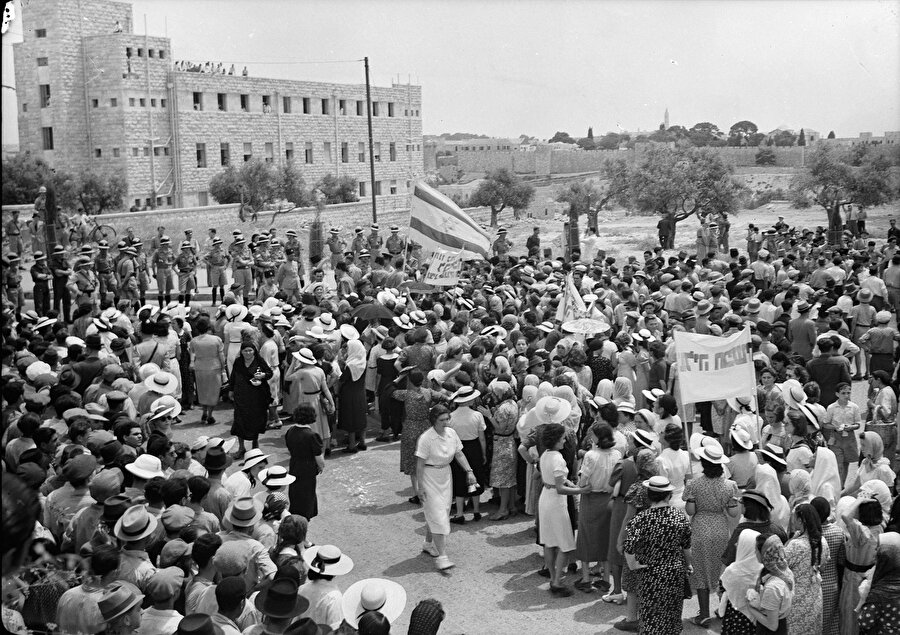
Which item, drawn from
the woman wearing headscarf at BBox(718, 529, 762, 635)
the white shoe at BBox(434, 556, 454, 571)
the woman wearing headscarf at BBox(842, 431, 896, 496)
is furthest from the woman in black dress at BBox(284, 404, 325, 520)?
the woman wearing headscarf at BBox(842, 431, 896, 496)

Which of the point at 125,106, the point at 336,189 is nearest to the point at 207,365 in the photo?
the point at 125,106

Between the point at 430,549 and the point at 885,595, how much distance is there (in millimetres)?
4425

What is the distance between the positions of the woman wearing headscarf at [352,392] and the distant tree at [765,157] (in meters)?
84.3

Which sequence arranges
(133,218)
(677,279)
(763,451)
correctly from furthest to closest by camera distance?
(133,218), (677,279), (763,451)

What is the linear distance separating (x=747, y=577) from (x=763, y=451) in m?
1.57

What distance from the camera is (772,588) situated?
631 centimetres

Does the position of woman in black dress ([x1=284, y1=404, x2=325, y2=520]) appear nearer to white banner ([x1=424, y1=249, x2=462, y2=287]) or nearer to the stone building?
white banner ([x1=424, y1=249, x2=462, y2=287])

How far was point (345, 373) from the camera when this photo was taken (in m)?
12.5

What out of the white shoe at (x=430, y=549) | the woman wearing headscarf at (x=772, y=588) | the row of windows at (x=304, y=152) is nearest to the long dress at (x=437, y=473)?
the white shoe at (x=430, y=549)

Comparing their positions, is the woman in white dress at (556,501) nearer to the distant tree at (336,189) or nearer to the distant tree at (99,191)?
the distant tree at (99,191)

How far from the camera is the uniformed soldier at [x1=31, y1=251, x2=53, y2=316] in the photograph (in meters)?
19.5

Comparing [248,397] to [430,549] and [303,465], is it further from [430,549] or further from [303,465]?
[430,549]

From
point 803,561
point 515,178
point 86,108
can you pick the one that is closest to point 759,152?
point 515,178

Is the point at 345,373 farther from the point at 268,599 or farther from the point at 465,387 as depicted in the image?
the point at 268,599
